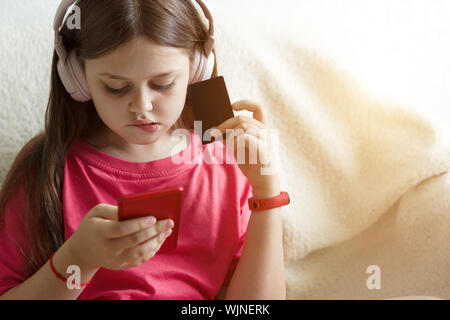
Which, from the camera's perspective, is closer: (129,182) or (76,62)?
(76,62)

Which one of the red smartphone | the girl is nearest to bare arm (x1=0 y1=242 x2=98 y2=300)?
the girl

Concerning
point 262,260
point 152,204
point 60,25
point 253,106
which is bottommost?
point 262,260

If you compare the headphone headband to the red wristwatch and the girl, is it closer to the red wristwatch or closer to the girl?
the girl

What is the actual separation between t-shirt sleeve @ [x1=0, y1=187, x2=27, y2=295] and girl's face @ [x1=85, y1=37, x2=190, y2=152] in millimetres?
227

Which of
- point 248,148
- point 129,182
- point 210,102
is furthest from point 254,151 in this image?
point 129,182

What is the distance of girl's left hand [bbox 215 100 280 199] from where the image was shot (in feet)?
2.61

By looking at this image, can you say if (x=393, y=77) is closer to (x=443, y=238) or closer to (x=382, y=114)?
(x=382, y=114)

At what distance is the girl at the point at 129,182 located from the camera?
2.21 ft

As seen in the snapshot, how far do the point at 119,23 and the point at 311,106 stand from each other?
56 centimetres

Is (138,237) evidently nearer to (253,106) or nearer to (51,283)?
(51,283)

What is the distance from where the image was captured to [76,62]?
728mm

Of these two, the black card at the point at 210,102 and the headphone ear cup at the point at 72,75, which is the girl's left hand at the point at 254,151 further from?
the headphone ear cup at the point at 72,75

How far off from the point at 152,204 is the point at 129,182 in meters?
0.22

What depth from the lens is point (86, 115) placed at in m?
0.86
